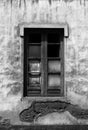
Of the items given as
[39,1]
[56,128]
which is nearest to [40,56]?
[39,1]

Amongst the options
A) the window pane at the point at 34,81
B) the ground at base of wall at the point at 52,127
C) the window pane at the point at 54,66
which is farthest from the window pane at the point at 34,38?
the ground at base of wall at the point at 52,127

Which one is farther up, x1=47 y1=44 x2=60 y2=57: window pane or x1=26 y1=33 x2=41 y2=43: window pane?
x1=26 y1=33 x2=41 y2=43: window pane

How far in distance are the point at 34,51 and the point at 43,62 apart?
1.17 feet

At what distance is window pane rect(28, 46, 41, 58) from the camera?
5.66 meters

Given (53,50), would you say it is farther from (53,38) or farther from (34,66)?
(34,66)

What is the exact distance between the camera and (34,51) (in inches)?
223

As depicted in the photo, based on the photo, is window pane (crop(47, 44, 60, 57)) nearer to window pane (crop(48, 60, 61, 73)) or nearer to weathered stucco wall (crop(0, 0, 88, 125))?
window pane (crop(48, 60, 61, 73))

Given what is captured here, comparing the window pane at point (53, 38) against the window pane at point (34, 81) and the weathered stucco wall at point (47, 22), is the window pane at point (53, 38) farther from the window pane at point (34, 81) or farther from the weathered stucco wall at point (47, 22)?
the window pane at point (34, 81)

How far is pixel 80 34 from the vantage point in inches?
216

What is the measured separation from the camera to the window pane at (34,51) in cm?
566

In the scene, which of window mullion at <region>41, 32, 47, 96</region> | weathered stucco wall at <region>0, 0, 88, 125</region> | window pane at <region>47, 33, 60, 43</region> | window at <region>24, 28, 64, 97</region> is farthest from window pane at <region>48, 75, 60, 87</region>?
window pane at <region>47, 33, 60, 43</region>

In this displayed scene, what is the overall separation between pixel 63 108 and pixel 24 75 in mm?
1238

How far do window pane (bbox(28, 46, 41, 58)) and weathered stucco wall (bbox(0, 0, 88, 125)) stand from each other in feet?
0.95

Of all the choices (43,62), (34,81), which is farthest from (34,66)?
(34,81)
